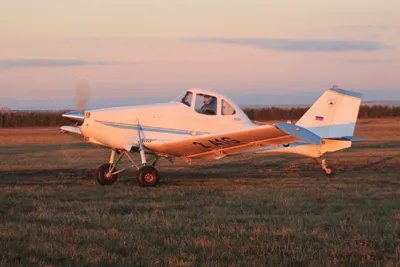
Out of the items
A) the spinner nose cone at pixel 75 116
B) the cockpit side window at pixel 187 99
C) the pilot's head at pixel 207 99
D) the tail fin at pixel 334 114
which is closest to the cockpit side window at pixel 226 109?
the pilot's head at pixel 207 99

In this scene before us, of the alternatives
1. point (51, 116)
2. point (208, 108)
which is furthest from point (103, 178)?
point (51, 116)

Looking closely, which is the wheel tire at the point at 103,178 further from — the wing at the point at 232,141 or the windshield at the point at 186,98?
the windshield at the point at 186,98

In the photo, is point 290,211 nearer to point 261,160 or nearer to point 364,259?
point 364,259

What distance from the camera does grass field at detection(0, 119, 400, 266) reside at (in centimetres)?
639

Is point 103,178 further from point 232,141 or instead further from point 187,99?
point 232,141

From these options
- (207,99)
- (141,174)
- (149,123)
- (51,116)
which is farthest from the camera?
(51,116)

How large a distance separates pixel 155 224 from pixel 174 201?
9.34ft

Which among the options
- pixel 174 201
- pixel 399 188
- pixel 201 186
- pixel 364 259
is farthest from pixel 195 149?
pixel 364 259

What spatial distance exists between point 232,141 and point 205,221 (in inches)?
215

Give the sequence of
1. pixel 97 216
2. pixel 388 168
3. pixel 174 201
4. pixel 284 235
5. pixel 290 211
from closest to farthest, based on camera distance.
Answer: pixel 284 235 < pixel 97 216 < pixel 290 211 < pixel 174 201 < pixel 388 168

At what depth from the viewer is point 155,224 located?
8.29 meters

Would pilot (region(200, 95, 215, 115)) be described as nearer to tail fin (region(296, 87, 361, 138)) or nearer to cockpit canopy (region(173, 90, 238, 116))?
cockpit canopy (region(173, 90, 238, 116))

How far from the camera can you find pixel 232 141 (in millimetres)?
13859

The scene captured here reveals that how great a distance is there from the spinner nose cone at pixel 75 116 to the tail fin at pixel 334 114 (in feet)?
21.3
